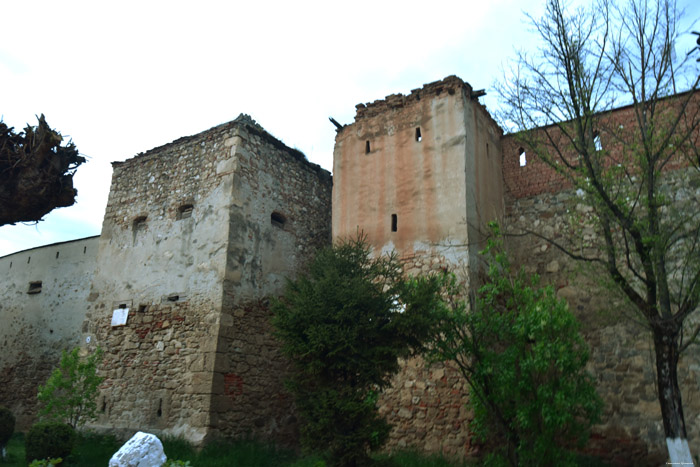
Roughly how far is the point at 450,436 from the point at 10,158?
1077cm

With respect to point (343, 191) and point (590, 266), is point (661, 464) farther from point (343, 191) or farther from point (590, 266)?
point (343, 191)

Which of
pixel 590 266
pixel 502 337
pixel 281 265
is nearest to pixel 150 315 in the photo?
pixel 281 265

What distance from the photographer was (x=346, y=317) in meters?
7.77

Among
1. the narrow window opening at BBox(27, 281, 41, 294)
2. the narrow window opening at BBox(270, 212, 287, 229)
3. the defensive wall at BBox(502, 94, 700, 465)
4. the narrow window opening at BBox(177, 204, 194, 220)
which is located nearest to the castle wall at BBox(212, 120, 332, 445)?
the narrow window opening at BBox(270, 212, 287, 229)

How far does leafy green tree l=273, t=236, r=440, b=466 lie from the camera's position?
24.4 feet

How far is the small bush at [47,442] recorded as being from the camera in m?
8.73

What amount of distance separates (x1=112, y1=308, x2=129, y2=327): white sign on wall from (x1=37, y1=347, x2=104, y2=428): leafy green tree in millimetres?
1023

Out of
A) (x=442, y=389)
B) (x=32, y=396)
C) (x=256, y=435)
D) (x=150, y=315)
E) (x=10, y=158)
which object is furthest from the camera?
(x=32, y=396)

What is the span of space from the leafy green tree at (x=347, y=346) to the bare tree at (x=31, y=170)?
755cm

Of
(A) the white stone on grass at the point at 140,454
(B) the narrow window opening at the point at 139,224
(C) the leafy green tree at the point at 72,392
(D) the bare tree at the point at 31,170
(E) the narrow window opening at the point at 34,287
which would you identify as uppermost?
(D) the bare tree at the point at 31,170

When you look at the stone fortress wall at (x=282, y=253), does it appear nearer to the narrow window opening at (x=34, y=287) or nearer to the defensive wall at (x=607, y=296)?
the defensive wall at (x=607, y=296)

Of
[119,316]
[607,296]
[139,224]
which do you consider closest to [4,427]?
[119,316]

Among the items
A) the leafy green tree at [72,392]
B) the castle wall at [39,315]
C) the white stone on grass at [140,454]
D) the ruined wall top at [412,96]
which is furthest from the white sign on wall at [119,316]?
the ruined wall top at [412,96]

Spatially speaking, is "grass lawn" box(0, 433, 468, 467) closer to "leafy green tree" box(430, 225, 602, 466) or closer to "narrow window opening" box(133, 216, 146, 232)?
"leafy green tree" box(430, 225, 602, 466)
